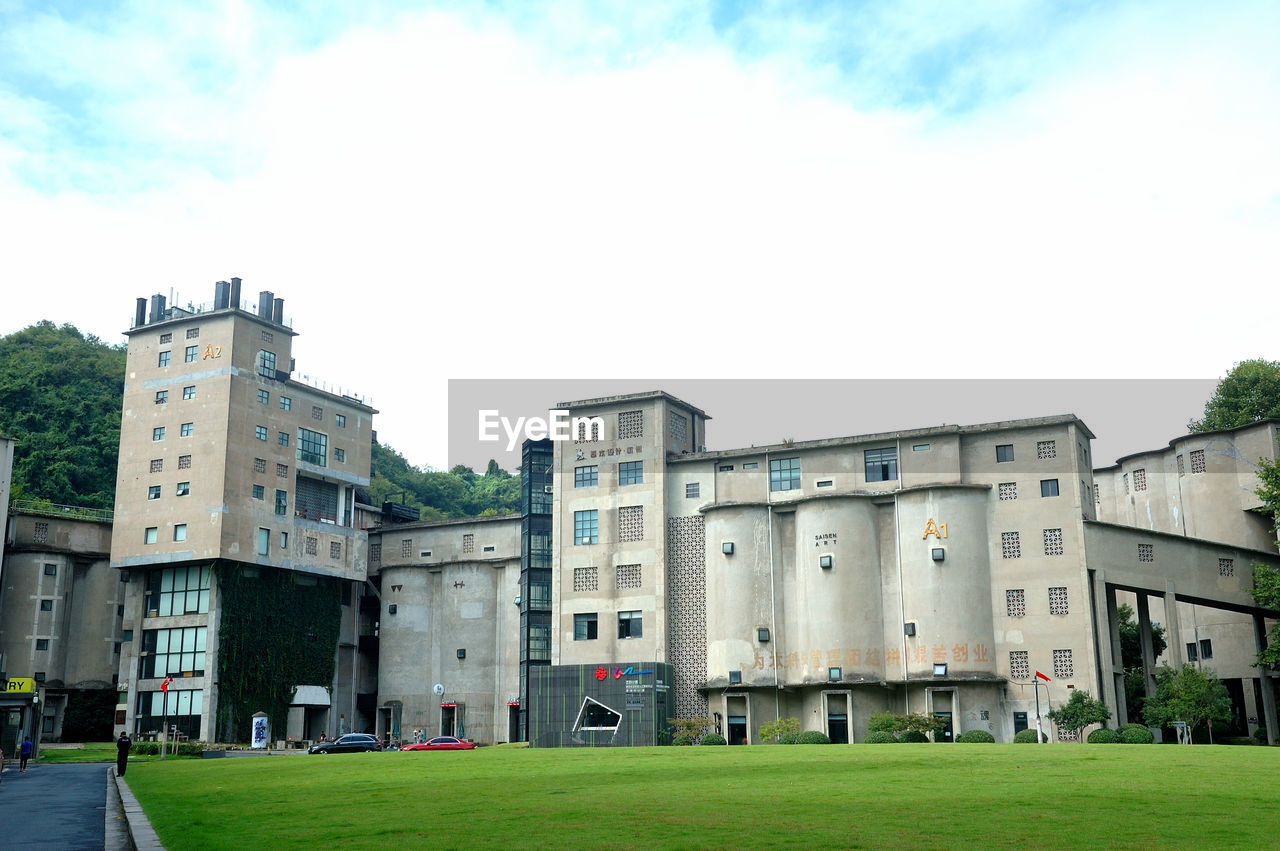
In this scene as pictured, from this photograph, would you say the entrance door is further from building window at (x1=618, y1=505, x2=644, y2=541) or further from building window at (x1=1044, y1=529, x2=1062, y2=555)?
building window at (x1=618, y1=505, x2=644, y2=541)

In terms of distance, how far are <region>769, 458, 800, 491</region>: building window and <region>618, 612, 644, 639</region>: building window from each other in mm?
12018

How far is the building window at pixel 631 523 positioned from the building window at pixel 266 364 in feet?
107

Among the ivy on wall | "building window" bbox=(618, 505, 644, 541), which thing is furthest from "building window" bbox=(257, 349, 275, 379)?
"building window" bbox=(618, 505, 644, 541)

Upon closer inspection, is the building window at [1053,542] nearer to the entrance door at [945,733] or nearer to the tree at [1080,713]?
the tree at [1080,713]

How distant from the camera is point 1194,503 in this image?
80.6m

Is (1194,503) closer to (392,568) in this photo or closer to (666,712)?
(666,712)

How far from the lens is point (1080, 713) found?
199ft

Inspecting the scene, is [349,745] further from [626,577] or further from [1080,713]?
[1080,713]

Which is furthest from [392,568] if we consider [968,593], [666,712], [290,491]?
[968,593]

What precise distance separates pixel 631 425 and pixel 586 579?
10.6 meters

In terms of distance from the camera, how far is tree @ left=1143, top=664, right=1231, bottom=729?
60594mm

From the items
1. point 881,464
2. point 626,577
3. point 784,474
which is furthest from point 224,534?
point 881,464

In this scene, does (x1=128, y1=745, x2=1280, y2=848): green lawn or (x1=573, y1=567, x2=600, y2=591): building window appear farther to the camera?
(x1=573, y1=567, x2=600, y2=591): building window

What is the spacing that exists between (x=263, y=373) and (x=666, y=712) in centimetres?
4240
